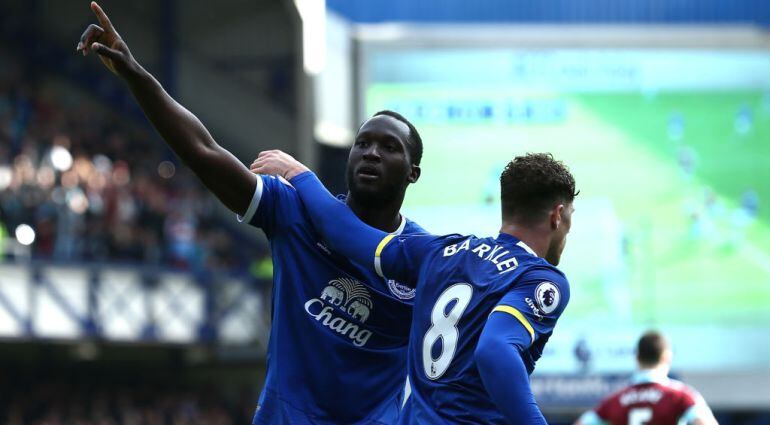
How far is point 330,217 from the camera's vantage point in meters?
4.95

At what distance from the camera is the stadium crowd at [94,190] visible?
19.3 metres

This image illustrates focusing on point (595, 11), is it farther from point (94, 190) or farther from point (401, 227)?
point (401, 227)

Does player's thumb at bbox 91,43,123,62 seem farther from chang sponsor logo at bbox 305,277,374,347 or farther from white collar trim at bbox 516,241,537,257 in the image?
white collar trim at bbox 516,241,537,257

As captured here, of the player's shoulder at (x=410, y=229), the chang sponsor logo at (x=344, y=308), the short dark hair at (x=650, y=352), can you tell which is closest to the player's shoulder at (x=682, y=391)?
the short dark hair at (x=650, y=352)

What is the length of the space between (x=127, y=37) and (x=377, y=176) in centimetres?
2634

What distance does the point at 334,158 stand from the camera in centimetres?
1784

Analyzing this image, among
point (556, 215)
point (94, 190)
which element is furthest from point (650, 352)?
point (94, 190)

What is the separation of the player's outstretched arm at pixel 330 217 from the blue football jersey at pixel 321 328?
0.07 meters

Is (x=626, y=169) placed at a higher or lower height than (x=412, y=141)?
lower

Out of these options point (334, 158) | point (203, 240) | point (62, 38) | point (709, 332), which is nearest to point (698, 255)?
point (709, 332)

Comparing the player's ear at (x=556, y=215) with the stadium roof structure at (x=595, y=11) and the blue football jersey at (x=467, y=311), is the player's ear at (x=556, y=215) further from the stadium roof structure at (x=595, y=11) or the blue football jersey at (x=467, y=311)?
the stadium roof structure at (x=595, y=11)

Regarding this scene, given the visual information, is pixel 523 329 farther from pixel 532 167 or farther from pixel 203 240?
pixel 203 240

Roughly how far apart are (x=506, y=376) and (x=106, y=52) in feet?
5.37

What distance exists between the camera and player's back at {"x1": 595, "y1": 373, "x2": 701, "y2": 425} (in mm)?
8070
